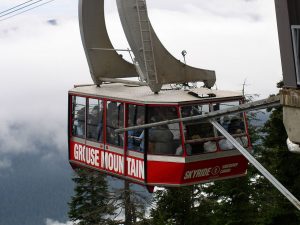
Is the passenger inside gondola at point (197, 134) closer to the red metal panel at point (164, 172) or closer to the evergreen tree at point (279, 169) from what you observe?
the red metal panel at point (164, 172)

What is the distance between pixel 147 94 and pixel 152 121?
1222 mm

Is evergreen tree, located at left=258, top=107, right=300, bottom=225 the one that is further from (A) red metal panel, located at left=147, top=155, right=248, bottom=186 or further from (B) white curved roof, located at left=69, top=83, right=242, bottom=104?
(A) red metal panel, located at left=147, top=155, right=248, bottom=186

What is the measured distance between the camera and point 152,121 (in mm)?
17688

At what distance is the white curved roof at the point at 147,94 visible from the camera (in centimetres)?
1756

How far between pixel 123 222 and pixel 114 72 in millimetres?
20043

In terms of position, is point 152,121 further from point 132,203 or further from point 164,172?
point 132,203

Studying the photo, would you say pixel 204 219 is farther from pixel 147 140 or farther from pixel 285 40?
pixel 285 40

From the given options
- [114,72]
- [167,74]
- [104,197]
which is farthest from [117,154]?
[104,197]

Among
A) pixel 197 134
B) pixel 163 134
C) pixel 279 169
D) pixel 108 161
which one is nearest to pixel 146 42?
pixel 163 134

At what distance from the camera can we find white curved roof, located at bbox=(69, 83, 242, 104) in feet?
57.6


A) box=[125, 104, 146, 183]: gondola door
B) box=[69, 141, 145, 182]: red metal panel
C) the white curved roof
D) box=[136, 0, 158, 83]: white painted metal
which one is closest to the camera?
the white curved roof

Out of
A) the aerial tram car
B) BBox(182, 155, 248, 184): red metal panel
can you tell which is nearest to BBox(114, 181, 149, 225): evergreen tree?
the aerial tram car

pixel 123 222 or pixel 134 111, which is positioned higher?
A: pixel 134 111

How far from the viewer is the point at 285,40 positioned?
473 inches
